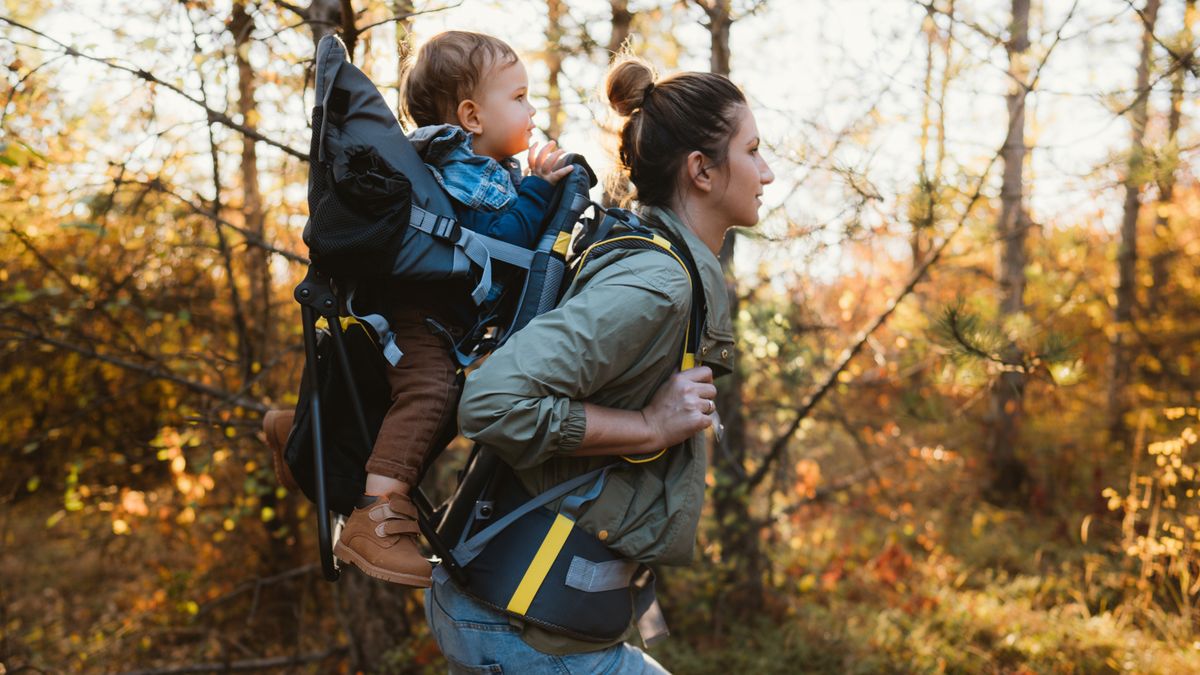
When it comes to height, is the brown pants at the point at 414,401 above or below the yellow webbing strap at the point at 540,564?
above

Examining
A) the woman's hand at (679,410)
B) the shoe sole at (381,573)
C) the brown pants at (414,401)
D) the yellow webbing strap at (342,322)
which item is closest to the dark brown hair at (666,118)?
the woman's hand at (679,410)

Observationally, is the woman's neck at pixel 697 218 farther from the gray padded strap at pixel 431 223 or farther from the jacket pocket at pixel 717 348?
the gray padded strap at pixel 431 223

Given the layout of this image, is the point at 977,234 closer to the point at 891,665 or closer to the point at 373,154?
the point at 891,665

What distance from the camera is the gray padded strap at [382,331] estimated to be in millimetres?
1709

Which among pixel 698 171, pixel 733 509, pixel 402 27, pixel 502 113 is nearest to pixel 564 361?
pixel 698 171

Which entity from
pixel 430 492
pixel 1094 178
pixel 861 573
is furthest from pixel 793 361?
pixel 861 573

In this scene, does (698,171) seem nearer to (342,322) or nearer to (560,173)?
(560,173)

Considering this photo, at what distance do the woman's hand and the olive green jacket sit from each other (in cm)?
5

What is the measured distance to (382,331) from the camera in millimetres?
1730

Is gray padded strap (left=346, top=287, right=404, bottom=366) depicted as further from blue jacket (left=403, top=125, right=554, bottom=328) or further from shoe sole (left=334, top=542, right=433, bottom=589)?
shoe sole (left=334, top=542, right=433, bottom=589)

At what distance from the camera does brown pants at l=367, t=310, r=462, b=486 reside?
5.70 feet

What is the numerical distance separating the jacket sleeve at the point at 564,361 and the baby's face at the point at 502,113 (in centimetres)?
58

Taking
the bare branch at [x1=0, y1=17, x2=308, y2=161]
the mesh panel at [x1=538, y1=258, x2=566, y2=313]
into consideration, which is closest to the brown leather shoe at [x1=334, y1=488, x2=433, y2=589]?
the mesh panel at [x1=538, y1=258, x2=566, y2=313]

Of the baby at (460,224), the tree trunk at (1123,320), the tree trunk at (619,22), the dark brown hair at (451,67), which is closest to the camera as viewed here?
the baby at (460,224)
